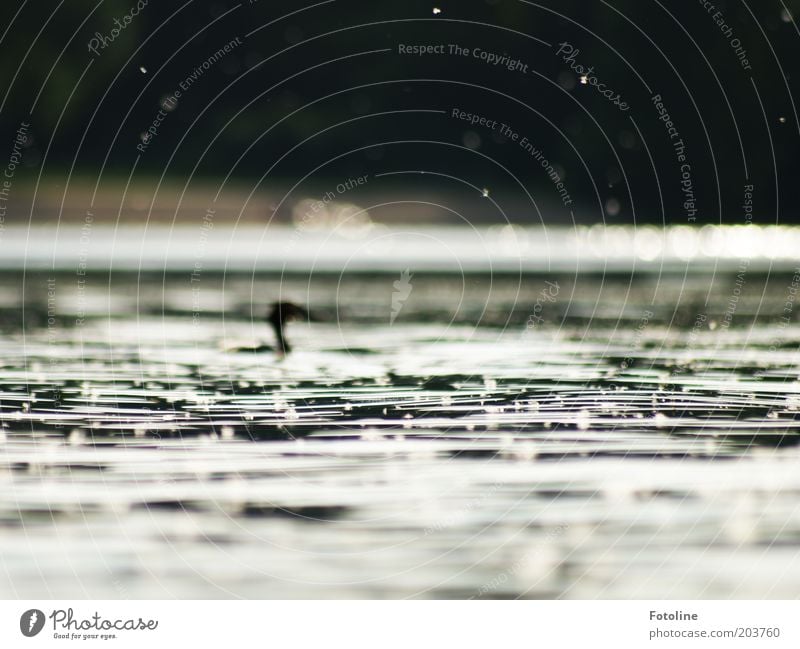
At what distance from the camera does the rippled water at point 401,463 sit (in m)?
10.4

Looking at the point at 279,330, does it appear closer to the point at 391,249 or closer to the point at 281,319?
the point at 281,319

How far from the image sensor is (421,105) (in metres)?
75.9

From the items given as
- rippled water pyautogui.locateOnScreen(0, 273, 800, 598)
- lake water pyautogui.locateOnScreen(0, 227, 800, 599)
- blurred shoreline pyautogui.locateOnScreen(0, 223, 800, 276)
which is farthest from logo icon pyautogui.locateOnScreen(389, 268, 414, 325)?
blurred shoreline pyautogui.locateOnScreen(0, 223, 800, 276)

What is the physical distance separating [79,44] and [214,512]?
69798mm

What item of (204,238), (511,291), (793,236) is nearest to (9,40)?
(204,238)

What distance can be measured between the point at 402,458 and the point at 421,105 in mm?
62975

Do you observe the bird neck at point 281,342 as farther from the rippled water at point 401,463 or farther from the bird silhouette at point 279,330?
the rippled water at point 401,463
